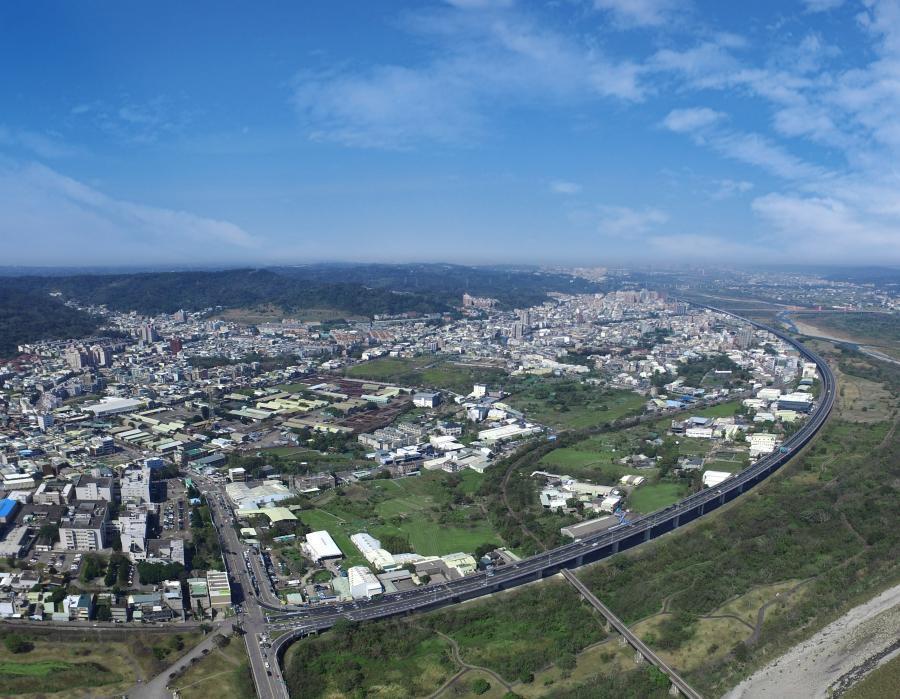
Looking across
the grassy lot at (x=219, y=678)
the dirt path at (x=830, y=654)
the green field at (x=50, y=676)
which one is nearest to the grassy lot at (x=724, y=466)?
the dirt path at (x=830, y=654)

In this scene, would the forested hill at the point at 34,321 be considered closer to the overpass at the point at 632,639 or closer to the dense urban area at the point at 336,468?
the dense urban area at the point at 336,468

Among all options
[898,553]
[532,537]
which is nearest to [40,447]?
[532,537]

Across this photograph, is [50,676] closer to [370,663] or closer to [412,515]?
[370,663]

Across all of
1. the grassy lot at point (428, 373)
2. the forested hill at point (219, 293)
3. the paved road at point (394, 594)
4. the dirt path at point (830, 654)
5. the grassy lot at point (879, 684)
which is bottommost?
the grassy lot at point (879, 684)

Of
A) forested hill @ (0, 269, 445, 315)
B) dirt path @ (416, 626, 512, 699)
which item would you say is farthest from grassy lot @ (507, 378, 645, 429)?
forested hill @ (0, 269, 445, 315)

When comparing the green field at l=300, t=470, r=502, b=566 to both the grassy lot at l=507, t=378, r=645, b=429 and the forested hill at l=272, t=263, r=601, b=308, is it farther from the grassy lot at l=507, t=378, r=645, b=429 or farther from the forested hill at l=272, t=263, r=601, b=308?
the forested hill at l=272, t=263, r=601, b=308

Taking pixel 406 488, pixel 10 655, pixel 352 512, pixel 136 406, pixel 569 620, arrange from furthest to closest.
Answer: pixel 136 406 < pixel 406 488 < pixel 352 512 < pixel 569 620 < pixel 10 655

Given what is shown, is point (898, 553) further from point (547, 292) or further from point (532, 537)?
point (547, 292)
